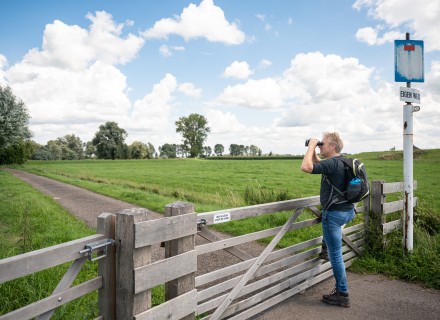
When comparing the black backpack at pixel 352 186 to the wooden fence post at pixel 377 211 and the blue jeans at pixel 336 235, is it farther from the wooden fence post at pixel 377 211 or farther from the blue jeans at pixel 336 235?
the wooden fence post at pixel 377 211

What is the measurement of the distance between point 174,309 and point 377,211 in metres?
4.75

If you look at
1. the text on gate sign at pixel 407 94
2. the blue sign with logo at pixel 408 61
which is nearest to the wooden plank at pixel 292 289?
the text on gate sign at pixel 407 94

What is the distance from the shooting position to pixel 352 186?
172 inches

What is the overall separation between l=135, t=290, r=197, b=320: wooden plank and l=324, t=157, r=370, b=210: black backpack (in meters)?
2.28

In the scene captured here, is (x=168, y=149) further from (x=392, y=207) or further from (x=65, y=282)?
(x=65, y=282)

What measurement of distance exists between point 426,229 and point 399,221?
1227 millimetres

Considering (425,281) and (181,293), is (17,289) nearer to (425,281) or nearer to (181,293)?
(181,293)

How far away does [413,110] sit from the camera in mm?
6246

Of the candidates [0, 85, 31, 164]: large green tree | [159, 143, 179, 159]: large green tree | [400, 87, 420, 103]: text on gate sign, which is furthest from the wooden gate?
[159, 143, 179, 159]: large green tree

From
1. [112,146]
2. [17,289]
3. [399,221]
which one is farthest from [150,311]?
[112,146]

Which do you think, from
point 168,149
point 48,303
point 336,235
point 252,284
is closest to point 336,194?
point 336,235

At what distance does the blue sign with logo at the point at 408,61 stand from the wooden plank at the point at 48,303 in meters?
6.17

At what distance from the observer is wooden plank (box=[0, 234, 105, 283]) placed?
2135mm

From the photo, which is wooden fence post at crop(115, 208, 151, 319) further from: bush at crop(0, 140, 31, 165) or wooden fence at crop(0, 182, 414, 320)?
bush at crop(0, 140, 31, 165)
